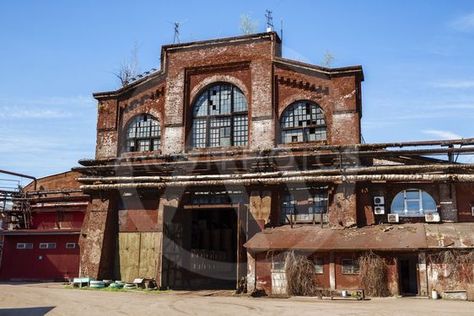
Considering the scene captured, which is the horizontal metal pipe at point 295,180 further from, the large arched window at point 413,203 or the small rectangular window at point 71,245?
the small rectangular window at point 71,245

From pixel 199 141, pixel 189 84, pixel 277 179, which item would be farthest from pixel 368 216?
pixel 189 84

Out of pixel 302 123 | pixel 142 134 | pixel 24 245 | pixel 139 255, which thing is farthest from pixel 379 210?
pixel 24 245

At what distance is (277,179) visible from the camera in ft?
75.2

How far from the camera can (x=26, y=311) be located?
15406mm

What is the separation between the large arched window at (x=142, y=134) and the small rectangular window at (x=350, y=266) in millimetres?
11932

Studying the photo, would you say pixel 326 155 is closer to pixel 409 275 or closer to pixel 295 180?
pixel 295 180

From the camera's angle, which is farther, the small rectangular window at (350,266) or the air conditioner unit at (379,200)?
the air conditioner unit at (379,200)

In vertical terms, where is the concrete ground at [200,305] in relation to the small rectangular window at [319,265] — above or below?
below

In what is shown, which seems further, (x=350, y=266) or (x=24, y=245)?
(x=24, y=245)

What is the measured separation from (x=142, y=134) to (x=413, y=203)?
47.4 feet

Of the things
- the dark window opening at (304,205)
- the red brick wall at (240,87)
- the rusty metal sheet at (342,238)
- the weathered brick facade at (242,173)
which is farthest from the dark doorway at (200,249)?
the red brick wall at (240,87)

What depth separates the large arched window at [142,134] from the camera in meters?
27.1

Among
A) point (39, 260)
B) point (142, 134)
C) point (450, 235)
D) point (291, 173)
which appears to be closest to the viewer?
point (450, 235)

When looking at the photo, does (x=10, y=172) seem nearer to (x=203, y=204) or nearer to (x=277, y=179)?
(x=203, y=204)
